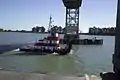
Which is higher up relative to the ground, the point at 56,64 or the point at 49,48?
the point at 49,48

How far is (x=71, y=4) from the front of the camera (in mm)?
65625

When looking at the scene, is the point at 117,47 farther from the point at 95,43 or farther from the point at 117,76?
the point at 95,43

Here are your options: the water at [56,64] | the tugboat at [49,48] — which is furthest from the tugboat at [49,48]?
the water at [56,64]

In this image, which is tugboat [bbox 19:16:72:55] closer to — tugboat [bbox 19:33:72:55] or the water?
tugboat [bbox 19:33:72:55]

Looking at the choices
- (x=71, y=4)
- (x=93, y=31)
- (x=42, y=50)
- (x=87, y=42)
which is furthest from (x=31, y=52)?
(x=93, y=31)

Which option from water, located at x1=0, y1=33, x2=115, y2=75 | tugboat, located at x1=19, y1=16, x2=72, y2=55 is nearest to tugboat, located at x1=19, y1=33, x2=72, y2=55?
tugboat, located at x1=19, y1=16, x2=72, y2=55

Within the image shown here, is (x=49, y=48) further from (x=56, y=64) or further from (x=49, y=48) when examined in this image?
(x=56, y=64)

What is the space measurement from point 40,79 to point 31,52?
32.0 metres

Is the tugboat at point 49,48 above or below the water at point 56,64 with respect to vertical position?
above

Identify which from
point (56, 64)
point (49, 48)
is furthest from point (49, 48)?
point (56, 64)

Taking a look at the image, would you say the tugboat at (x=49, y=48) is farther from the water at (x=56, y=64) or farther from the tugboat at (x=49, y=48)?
the water at (x=56, y=64)

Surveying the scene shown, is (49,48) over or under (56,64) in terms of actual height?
over

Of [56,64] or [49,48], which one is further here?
[49,48]

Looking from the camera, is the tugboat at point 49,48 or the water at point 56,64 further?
the tugboat at point 49,48
